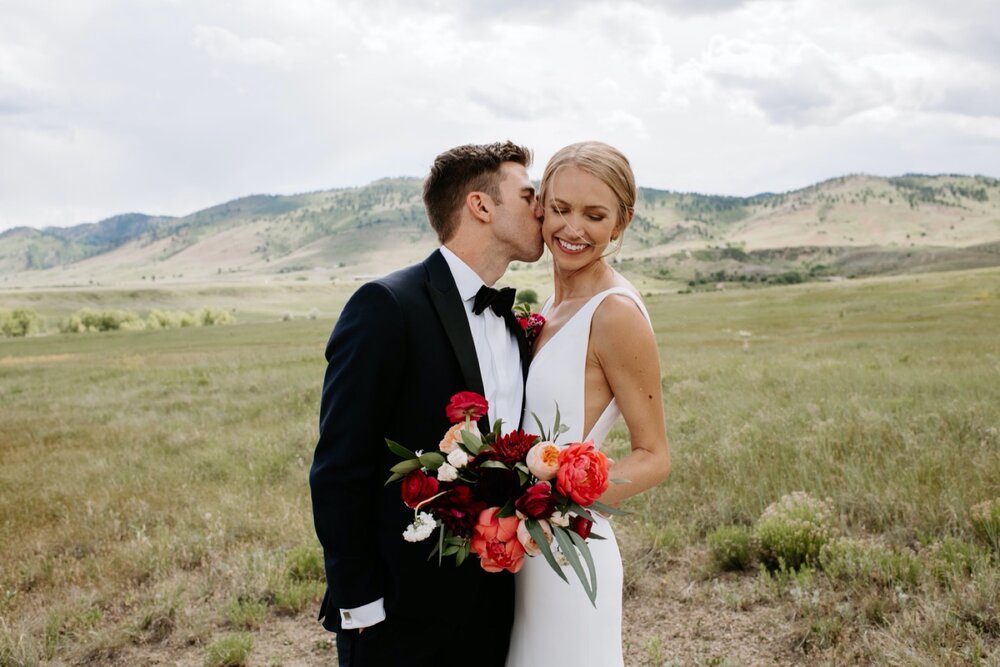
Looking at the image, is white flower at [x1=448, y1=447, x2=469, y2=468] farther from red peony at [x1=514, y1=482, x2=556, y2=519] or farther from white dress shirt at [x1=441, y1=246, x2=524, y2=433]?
white dress shirt at [x1=441, y1=246, x2=524, y2=433]

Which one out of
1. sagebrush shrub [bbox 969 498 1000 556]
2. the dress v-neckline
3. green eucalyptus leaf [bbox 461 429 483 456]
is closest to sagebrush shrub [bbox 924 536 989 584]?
sagebrush shrub [bbox 969 498 1000 556]

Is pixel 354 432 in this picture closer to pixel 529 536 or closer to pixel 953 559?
pixel 529 536

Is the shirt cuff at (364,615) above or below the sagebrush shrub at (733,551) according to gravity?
above

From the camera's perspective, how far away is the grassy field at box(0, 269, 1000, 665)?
4.84m

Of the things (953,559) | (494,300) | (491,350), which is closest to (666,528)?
(953,559)

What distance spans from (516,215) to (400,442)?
1185mm

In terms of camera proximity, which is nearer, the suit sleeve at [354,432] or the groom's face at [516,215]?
the suit sleeve at [354,432]

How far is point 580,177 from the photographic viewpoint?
123 inches

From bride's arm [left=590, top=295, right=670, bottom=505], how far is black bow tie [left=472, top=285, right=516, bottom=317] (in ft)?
1.50

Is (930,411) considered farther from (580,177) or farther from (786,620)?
(580,177)

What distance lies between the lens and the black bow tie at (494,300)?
116 inches

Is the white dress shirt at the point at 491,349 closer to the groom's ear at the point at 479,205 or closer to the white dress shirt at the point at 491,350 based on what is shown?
the white dress shirt at the point at 491,350

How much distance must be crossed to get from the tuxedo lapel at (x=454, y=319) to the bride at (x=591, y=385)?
454 millimetres

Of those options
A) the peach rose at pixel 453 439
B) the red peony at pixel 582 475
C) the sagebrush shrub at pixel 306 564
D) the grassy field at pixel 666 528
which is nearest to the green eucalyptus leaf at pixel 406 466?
the peach rose at pixel 453 439
